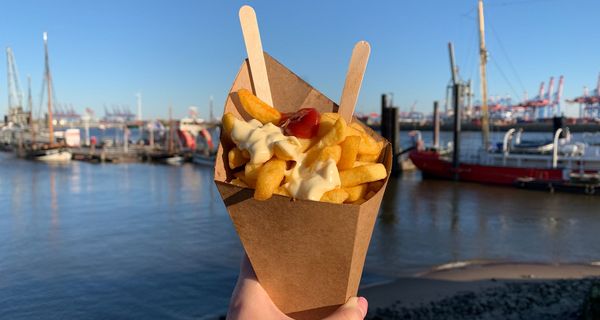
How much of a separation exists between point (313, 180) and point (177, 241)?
42.8 ft

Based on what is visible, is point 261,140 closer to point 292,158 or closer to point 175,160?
point 292,158

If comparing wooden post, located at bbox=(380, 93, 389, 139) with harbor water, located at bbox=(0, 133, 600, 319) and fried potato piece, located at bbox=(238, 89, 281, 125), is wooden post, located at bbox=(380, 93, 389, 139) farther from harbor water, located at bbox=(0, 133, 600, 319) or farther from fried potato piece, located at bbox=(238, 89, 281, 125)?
fried potato piece, located at bbox=(238, 89, 281, 125)

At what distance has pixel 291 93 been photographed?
8.05 ft

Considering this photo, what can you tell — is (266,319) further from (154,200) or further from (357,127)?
(154,200)

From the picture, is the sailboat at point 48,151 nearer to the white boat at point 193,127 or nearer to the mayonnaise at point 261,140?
the white boat at point 193,127

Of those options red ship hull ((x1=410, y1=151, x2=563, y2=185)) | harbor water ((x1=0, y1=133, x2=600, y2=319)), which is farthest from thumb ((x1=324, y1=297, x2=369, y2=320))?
red ship hull ((x1=410, y1=151, x2=563, y2=185))

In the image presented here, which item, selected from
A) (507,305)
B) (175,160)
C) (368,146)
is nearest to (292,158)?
(368,146)

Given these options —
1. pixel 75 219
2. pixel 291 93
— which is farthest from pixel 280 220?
pixel 75 219

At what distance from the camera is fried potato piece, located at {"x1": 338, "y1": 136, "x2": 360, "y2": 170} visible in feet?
6.18

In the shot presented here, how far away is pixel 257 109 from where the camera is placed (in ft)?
6.83

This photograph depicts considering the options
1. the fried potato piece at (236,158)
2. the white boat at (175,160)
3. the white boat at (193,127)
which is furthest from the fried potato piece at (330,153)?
the white boat at (193,127)

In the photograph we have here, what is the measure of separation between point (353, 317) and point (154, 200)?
21.7m

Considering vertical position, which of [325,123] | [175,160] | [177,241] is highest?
[325,123]

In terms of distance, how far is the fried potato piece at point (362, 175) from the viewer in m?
1.86
